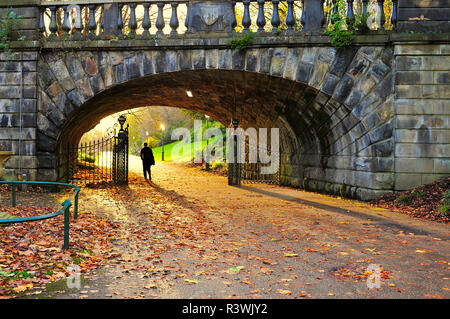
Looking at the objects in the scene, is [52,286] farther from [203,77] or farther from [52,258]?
[203,77]

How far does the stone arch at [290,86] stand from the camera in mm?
10719

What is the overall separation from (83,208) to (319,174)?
7306mm

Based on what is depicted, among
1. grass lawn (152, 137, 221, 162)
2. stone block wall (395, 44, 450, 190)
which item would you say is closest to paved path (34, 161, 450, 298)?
stone block wall (395, 44, 450, 190)

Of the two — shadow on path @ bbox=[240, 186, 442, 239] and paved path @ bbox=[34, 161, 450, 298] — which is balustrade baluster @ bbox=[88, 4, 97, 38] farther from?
shadow on path @ bbox=[240, 186, 442, 239]

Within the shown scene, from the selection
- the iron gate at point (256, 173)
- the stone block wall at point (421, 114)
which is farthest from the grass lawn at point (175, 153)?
the stone block wall at point (421, 114)

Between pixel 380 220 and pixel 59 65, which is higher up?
pixel 59 65

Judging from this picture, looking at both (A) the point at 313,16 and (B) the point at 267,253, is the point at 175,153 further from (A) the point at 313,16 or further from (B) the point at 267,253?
(B) the point at 267,253

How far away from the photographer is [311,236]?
275 inches

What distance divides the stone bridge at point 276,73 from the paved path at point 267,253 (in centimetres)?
189

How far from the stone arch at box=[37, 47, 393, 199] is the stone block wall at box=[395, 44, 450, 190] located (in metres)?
0.27

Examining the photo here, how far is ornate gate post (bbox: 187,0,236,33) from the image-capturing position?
37.0 feet

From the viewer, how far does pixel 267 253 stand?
5801 millimetres

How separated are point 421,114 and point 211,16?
5893 mm

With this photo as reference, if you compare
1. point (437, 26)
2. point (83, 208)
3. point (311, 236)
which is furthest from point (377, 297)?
point (437, 26)
